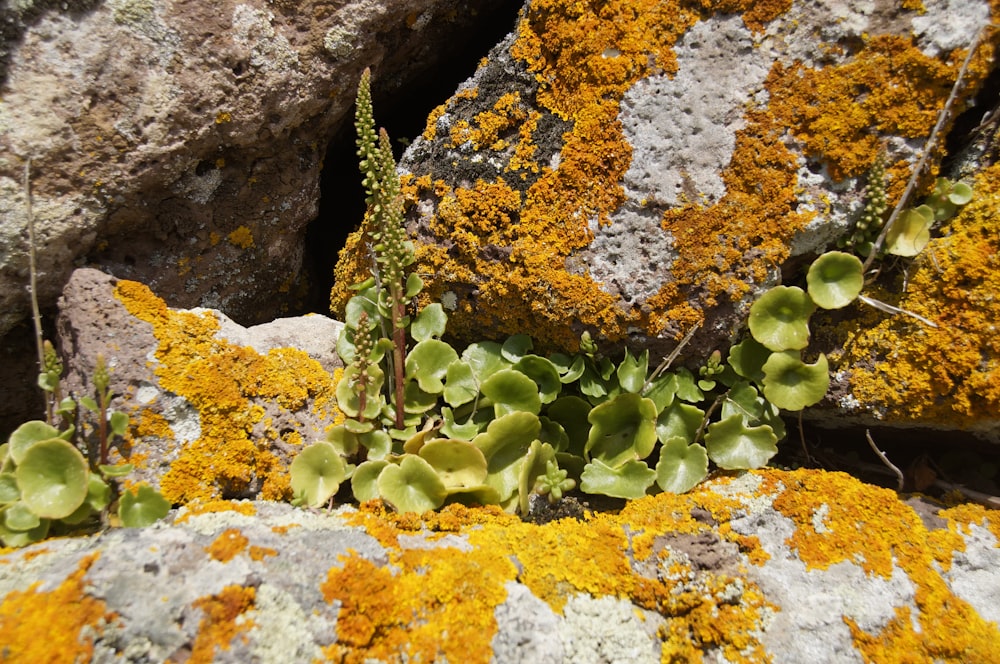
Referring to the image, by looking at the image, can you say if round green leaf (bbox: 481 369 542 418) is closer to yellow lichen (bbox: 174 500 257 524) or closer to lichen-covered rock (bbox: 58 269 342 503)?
lichen-covered rock (bbox: 58 269 342 503)

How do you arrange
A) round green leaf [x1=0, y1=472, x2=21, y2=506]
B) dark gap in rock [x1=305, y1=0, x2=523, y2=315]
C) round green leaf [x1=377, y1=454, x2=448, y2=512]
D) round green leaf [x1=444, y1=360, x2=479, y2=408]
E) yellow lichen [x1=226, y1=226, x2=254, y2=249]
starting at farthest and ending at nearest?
1. dark gap in rock [x1=305, y1=0, x2=523, y2=315]
2. yellow lichen [x1=226, y1=226, x2=254, y2=249]
3. round green leaf [x1=444, y1=360, x2=479, y2=408]
4. round green leaf [x1=377, y1=454, x2=448, y2=512]
5. round green leaf [x1=0, y1=472, x2=21, y2=506]

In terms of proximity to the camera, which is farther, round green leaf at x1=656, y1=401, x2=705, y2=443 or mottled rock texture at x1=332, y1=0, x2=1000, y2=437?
round green leaf at x1=656, y1=401, x2=705, y2=443

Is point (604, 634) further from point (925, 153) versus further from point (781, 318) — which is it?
point (925, 153)

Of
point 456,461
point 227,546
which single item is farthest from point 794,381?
A: point 227,546

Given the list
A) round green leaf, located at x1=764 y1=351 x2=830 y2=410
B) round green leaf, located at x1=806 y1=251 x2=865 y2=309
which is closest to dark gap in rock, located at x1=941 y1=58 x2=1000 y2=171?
round green leaf, located at x1=806 y1=251 x2=865 y2=309

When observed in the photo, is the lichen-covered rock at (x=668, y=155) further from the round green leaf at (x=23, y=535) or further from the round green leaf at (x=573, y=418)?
the round green leaf at (x=23, y=535)

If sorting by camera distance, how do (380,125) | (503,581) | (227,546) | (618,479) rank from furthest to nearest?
1. (380,125)
2. (618,479)
3. (503,581)
4. (227,546)

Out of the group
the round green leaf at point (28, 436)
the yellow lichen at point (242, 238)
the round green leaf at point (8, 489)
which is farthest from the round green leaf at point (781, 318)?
the round green leaf at point (8, 489)

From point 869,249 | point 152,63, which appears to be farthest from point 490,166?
point 869,249
